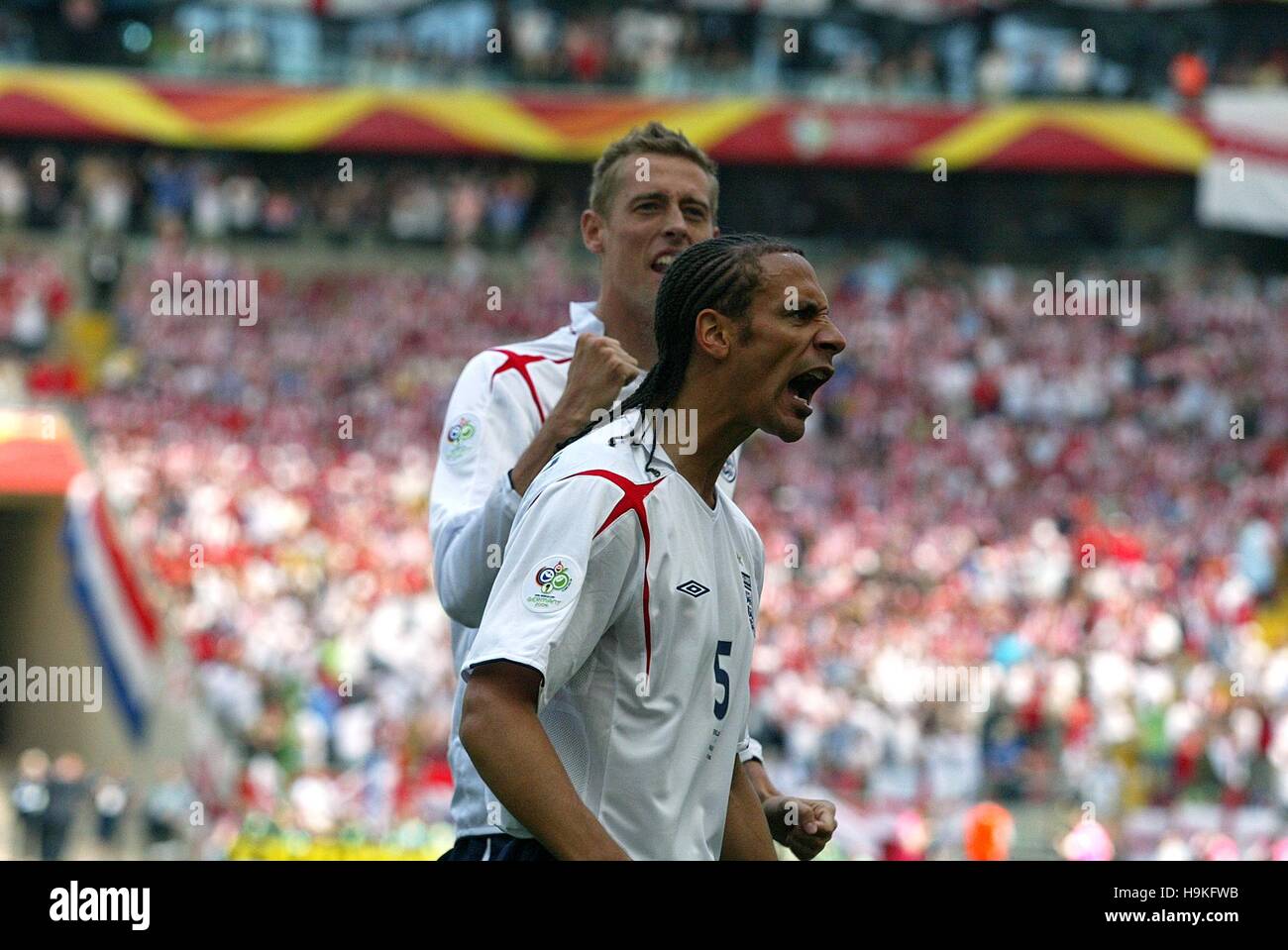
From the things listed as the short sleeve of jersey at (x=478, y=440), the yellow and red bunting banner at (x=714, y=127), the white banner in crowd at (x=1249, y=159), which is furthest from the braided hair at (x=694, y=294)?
the yellow and red bunting banner at (x=714, y=127)

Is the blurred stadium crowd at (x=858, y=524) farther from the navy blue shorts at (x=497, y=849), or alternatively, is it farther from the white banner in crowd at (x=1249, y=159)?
the navy blue shorts at (x=497, y=849)

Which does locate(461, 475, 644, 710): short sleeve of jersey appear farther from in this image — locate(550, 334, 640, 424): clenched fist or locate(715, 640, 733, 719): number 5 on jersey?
locate(550, 334, 640, 424): clenched fist

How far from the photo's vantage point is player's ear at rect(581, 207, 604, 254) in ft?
14.2

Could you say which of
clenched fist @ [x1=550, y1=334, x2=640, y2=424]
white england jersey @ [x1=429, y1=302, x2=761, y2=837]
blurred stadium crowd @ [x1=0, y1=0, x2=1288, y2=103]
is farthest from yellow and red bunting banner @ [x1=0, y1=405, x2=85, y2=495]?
clenched fist @ [x1=550, y1=334, x2=640, y2=424]

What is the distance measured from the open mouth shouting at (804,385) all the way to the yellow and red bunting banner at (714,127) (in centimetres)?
2876

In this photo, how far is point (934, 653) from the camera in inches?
716

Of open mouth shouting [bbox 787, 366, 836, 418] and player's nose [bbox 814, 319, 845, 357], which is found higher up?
player's nose [bbox 814, 319, 845, 357]

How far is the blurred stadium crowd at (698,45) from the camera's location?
31.8 m

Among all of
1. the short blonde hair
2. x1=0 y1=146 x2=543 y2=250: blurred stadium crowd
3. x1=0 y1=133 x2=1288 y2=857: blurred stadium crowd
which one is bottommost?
x1=0 y1=133 x2=1288 y2=857: blurred stadium crowd

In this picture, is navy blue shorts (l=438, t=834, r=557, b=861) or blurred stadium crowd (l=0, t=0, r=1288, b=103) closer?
navy blue shorts (l=438, t=834, r=557, b=861)

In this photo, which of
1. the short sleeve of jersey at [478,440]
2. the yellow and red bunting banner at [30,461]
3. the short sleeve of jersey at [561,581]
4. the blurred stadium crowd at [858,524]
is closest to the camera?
the short sleeve of jersey at [561,581]

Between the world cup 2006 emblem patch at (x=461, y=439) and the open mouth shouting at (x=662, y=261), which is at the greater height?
the open mouth shouting at (x=662, y=261)

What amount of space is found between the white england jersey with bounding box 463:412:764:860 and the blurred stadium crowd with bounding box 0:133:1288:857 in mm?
9744
